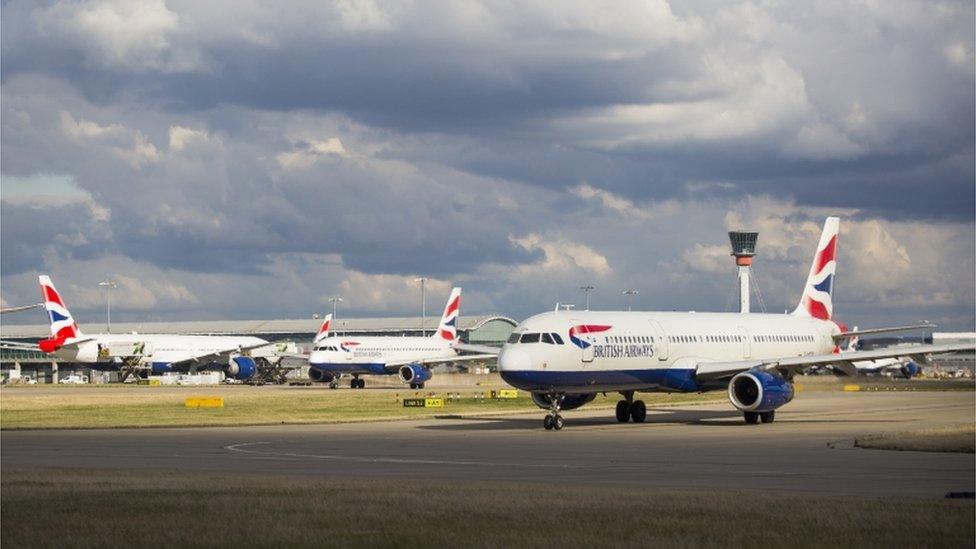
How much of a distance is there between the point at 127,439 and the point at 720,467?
20.4 m

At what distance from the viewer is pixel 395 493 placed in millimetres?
23203

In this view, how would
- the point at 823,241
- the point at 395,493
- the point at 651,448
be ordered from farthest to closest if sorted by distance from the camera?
1. the point at 823,241
2. the point at 651,448
3. the point at 395,493

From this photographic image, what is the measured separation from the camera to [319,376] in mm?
115812

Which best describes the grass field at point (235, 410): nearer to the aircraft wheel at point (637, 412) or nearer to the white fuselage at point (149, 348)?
the aircraft wheel at point (637, 412)

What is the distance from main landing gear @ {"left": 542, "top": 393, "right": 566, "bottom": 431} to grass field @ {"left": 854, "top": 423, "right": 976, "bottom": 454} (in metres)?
11.9

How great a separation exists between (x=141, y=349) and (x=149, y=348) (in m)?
1.04

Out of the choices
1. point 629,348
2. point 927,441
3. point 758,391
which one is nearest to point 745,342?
point 758,391

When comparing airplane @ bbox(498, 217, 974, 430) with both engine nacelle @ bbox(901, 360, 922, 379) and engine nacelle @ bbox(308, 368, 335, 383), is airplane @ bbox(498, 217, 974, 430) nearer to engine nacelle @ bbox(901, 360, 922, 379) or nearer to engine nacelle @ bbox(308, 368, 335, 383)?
engine nacelle @ bbox(308, 368, 335, 383)

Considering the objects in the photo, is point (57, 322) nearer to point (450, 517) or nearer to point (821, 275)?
point (821, 275)

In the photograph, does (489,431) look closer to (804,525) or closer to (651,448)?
(651,448)

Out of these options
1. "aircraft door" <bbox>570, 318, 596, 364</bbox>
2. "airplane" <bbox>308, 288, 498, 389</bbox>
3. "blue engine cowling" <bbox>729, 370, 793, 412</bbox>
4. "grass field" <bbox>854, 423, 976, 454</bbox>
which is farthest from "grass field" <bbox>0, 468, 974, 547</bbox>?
"airplane" <bbox>308, 288, 498, 389</bbox>

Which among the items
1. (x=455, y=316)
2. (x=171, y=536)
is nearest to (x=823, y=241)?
(x=171, y=536)

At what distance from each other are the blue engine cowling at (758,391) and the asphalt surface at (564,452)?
39.3 inches

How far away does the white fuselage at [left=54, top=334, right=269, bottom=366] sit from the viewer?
125688mm
